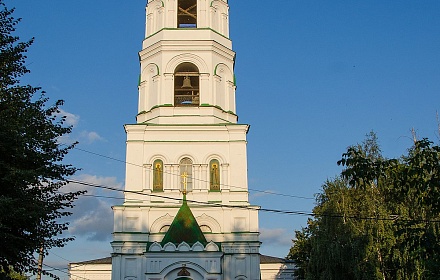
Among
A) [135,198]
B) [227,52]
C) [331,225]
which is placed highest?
[227,52]

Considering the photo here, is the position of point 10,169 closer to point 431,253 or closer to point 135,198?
point 431,253

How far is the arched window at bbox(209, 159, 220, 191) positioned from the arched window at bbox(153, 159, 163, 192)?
233 centimetres

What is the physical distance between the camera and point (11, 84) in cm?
1252

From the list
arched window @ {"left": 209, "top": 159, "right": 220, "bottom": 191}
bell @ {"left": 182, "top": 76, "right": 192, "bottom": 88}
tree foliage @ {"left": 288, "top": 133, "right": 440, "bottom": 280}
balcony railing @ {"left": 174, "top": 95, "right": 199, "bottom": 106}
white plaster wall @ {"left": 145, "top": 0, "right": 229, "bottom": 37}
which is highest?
white plaster wall @ {"left": 145, "top": 0, "right": 229, "bottom": 37}

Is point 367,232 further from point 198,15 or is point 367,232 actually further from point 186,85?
point 198,15

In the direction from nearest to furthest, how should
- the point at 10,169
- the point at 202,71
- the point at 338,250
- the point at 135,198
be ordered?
the point at 10,169 < the point at 338,250 < the point at 135,198 < the point at 202,71

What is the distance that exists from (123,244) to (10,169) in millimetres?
14353

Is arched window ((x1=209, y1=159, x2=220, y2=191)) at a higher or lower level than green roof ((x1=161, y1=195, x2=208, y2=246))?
higher

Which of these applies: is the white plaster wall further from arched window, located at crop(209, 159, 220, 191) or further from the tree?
the tree

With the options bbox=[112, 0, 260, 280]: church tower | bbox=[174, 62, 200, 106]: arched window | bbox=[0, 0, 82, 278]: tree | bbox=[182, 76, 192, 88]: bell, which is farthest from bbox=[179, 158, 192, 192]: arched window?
bbox=[0, 0, 82, 278]: tree

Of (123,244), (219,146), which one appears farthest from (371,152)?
(123,244)

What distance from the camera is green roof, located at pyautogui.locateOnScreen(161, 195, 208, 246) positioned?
939 inches

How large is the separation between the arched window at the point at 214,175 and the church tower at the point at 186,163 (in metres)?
0.05

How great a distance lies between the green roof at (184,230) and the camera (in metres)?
23.8
